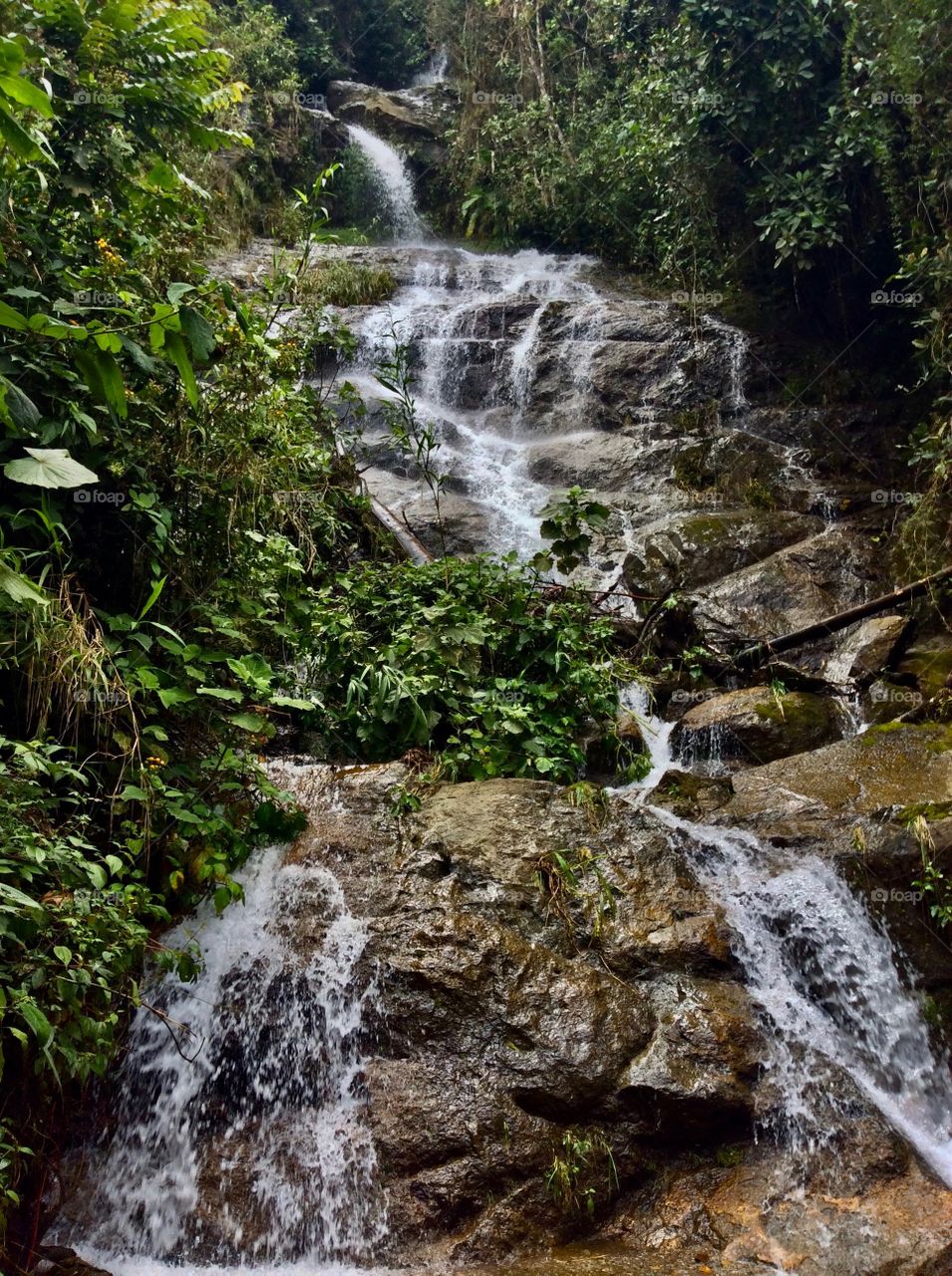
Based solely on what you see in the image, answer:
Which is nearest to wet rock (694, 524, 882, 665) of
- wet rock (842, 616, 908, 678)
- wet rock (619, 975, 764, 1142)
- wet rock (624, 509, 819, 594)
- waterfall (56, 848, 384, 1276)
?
wet rock (624, 509, 819, 594)

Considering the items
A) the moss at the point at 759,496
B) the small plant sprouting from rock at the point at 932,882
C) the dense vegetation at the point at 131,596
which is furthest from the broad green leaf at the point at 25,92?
the moss at the point at 759,496

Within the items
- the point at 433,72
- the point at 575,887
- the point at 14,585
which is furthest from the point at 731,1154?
the point at 433,72

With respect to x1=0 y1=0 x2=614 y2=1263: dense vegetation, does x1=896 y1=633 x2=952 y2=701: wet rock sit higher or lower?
lower

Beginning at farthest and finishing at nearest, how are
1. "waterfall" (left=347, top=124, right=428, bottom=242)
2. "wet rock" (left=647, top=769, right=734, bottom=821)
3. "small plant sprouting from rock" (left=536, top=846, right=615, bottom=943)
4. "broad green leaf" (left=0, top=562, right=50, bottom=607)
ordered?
"waterfall" (left=347, top=124, right=428, bottom=242) → "wet rock" (left=647, top=769, right=734, bottom=821) → "small plant sprouting from rock" (left=536, top=846, right=615, bottom=943) → "broad green leaf" (left=0, top=562, right=50, bottom=607)

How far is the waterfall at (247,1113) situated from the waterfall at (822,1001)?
1.89 meters

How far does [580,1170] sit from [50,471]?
3.26 meters

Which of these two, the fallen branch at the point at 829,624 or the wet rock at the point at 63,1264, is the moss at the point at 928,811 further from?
the wet rock at the point at 63,1264

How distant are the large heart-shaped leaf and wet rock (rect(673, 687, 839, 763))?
16.5ft

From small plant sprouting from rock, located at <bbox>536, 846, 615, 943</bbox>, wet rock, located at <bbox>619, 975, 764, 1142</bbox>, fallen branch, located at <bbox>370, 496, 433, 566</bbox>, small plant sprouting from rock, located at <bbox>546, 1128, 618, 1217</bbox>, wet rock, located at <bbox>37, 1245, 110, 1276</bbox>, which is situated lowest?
wet rock, located at <bbox>37, 1245, 110, 1276</bbox>

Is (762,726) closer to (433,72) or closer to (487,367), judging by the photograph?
(487,367)

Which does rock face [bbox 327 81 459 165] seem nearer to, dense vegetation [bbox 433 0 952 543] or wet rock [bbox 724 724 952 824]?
dense vegetation [bbox 433 0 952 543]

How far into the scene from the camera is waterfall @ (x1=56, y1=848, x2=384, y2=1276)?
10.9ft

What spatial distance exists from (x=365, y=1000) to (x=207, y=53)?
4333 mm

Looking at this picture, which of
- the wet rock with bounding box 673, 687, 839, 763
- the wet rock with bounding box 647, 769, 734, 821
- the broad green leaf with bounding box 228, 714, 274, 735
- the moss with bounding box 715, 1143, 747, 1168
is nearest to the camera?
the moss with bounding box 715, 1143, 747, 1168
